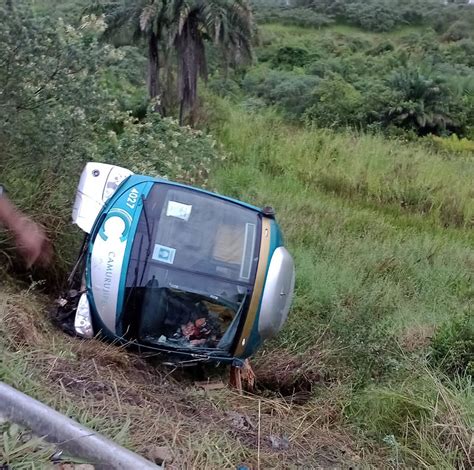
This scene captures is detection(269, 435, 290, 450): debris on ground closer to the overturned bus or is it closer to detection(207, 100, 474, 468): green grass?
detection(207, 100, 474, 468): green grass

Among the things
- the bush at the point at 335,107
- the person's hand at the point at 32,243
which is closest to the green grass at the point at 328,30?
the bush at the point at 335,107

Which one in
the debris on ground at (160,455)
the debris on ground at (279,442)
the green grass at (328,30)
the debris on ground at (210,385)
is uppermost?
the green grass at (328,30)

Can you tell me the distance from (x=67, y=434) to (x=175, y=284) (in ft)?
6.01

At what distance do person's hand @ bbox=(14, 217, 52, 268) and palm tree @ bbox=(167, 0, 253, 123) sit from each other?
362 inches

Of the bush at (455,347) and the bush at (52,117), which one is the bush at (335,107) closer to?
Result: the bush at (52,117)

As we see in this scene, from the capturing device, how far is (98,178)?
4906mm

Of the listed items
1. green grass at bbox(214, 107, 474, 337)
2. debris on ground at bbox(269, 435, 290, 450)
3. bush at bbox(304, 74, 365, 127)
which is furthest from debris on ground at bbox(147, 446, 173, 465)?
bush at bbox(304, 74, 365, 127)

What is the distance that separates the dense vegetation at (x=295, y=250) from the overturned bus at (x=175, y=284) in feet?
0.85

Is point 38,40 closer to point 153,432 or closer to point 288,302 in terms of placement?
point 288,302

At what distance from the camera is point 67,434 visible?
2594 millimetres

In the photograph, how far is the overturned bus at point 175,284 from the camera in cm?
435

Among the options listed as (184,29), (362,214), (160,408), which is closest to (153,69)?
(184,29)

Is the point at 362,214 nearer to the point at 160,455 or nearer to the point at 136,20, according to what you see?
the point at 136,20

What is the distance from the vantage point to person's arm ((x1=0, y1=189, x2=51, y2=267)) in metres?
4.39
